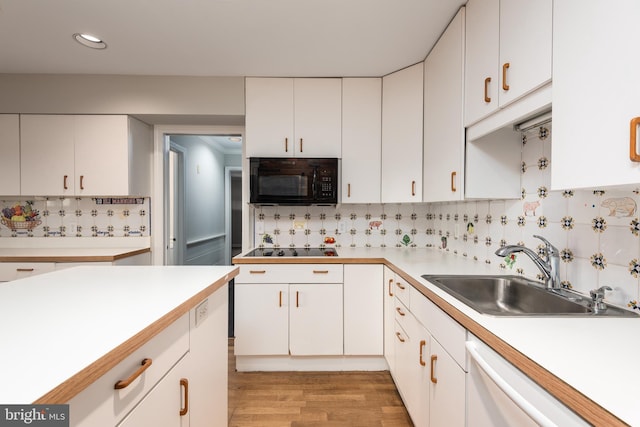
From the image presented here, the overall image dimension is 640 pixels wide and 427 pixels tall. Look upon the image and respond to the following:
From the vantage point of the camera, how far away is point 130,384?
2.55ft

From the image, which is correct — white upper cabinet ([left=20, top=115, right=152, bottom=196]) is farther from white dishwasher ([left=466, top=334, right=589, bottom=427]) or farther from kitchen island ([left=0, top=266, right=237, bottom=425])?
white dishwasher ([left=466, top=334, right=589, bottom=427])

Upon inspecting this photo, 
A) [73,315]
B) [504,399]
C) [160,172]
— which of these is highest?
[160,172]

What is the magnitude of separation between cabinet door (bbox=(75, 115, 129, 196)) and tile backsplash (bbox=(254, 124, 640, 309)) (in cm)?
118

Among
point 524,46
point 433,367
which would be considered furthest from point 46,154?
point 524,46

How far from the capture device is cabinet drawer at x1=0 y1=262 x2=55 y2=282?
2.29 metres

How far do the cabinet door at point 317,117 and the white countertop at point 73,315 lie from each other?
1.42 m

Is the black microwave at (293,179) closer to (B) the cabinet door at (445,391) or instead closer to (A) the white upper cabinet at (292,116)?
(A) the white upper cabinet at (292,116)

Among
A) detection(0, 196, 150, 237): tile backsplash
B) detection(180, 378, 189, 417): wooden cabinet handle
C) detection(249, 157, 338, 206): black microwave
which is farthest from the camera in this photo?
detection(0, 196, 150, 237): tile backsplash

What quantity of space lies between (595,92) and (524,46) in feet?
1.52

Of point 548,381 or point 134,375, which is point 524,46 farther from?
point 134,375

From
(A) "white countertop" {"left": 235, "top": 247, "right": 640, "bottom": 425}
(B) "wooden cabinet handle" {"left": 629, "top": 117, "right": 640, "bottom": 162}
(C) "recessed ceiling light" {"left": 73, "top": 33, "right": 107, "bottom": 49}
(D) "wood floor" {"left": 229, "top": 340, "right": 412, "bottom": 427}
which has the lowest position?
(D) "wood floor" {"left": 229, "top": 340, "right": 412, "bottom": 427}

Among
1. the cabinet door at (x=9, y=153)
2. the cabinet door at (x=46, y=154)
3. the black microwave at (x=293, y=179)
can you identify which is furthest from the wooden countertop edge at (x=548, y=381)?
the cabinet door at (x=9, y=153)

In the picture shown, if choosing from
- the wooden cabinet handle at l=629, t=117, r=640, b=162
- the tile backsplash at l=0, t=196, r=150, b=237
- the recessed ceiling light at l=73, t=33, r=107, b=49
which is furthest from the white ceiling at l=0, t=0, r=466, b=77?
the wooden cabinet handle at l=629, t=117, r=640, b=162

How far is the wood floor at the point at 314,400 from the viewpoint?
1810 millimetres
